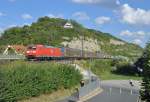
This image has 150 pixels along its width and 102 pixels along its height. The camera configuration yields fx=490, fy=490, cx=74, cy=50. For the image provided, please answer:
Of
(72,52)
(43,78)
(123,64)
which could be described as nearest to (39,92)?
(43,78)

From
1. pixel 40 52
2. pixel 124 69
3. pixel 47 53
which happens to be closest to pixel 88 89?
pixel 40 52

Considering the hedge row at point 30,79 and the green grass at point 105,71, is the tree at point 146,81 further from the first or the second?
the green grass at point 105,71

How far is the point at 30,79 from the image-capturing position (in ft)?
185

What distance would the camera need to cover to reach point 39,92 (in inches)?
2354

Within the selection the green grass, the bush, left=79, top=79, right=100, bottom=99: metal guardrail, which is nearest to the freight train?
the green grass

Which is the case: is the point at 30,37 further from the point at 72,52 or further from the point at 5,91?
the point at 5,91

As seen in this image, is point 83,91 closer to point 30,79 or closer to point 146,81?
point 30,79

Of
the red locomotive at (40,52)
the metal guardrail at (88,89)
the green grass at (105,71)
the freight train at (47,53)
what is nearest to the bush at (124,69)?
the green grass at (105,71)

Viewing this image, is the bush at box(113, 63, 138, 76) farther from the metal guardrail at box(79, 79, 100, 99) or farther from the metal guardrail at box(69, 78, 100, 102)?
the metal guardrail at box(69, 78, 100, 102)

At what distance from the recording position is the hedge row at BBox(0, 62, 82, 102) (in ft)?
160

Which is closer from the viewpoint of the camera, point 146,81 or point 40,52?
point 146,81

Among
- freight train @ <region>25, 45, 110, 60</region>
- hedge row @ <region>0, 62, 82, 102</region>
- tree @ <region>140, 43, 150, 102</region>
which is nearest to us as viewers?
tree @ <region>140, 43, 150, 102</region>

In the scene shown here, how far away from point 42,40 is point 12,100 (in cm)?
10756

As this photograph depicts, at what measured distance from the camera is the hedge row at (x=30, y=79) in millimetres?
48844
